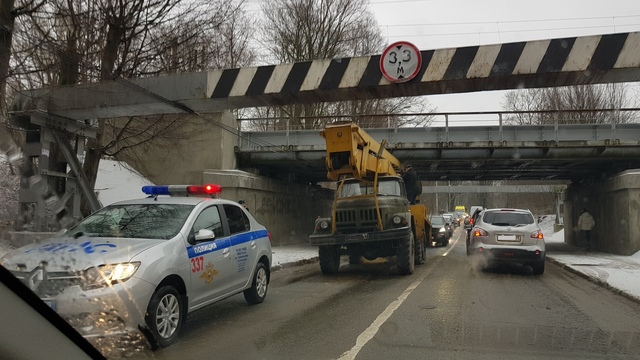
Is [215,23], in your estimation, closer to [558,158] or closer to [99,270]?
[99,270]

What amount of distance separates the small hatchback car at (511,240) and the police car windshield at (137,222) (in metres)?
8.62

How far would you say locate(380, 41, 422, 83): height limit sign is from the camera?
8.61m

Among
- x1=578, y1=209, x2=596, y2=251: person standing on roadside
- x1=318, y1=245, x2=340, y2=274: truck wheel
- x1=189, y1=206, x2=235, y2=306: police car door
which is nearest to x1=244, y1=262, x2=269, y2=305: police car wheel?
x1=189, y1=206, x2=235, y2=306: police car door

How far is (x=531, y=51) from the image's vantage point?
8.35 metres

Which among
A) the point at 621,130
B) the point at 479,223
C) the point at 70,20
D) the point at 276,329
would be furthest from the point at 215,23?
the point at 621,130

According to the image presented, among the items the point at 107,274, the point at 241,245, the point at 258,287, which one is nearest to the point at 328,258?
the point at 258,287

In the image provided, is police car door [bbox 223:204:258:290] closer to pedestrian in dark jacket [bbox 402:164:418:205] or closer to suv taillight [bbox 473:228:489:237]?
suv taillight [bbox 473:228:489:237]

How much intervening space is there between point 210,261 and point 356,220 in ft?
20.7

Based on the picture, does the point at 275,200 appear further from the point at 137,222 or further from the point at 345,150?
the point at 137,222

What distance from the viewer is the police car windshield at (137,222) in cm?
576

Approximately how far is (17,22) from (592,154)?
19719 mm

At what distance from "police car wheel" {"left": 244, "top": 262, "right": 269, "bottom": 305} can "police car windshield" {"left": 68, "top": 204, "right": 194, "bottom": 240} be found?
1930 millimetres

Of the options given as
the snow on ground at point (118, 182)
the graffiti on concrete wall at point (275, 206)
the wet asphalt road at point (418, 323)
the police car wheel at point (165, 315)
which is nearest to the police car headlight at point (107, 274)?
the police car wheel at point (165, 315)

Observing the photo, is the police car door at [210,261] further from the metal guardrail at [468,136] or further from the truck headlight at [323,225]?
the metal guardrail at [468,136]
